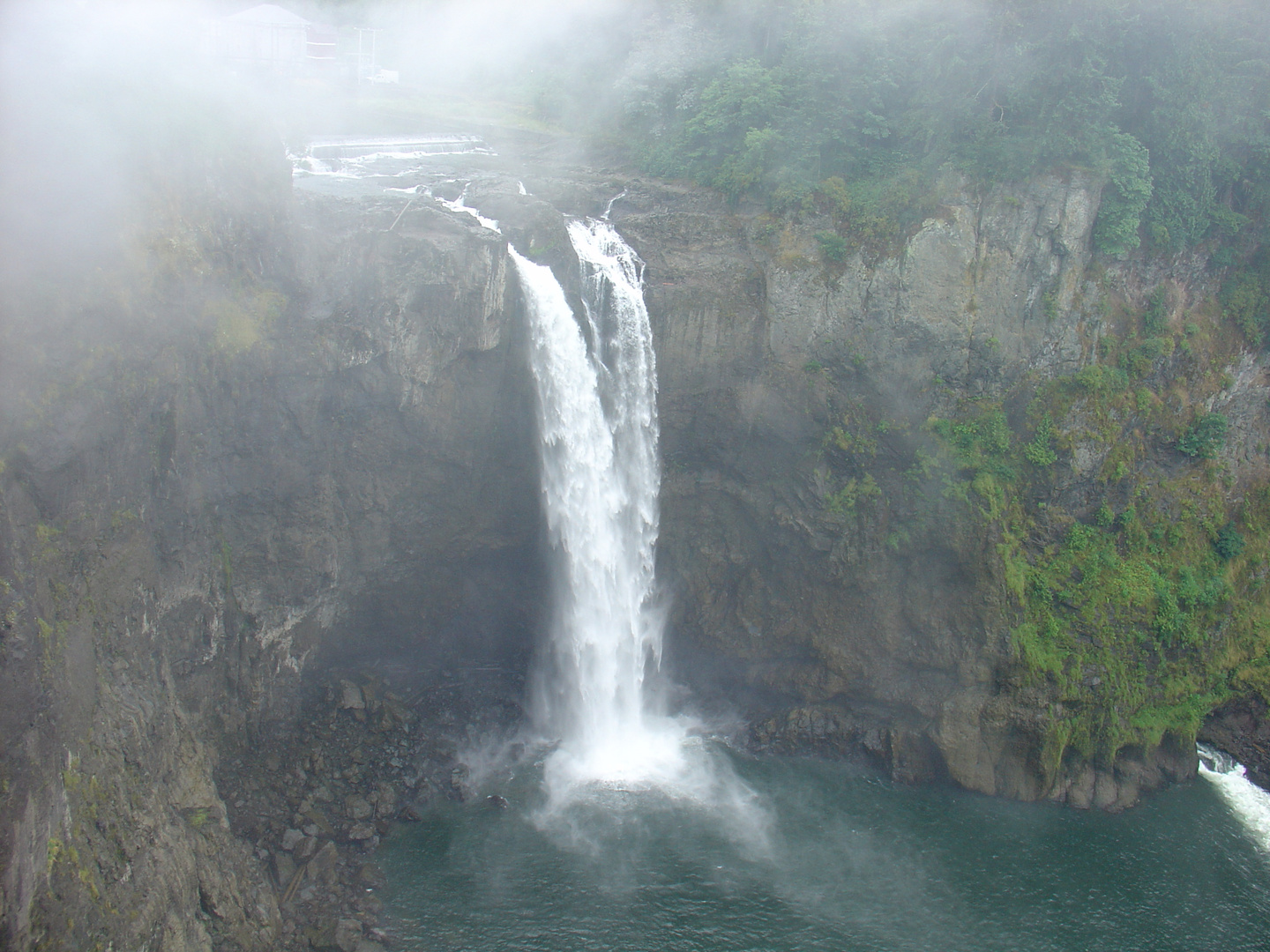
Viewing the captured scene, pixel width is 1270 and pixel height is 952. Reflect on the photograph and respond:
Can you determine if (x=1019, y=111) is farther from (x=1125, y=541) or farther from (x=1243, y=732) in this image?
(x=1243, y=732)

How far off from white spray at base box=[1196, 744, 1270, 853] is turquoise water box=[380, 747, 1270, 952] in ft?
1.57

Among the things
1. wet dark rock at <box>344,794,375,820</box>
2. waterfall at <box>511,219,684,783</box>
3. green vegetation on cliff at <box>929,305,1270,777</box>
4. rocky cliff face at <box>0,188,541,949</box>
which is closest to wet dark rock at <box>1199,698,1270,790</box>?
green vegetation on cliff at <box>929,305,1270,777</box>

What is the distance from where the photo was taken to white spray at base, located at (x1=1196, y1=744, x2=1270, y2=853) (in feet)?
80.9

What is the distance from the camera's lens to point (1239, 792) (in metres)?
26.1

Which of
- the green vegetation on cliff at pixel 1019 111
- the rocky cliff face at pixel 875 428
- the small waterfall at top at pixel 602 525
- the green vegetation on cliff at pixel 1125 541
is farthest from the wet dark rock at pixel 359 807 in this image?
the green vegetation on cliff at pixel 1019 111

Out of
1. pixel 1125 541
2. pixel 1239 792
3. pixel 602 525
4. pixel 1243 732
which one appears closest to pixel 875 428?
pixel 1125 541

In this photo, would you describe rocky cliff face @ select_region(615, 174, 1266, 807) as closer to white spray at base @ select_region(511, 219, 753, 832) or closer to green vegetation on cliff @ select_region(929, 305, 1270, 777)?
green vegetation on cliff @ select_region(929, 305, 1270, 777)

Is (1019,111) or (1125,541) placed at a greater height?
(1019,111)

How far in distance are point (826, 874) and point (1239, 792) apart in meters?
13.2

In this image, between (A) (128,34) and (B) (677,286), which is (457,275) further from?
(A) (128,34)

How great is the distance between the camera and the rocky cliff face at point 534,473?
1978 cm

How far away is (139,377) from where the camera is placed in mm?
18906

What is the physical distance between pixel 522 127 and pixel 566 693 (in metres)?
23.8

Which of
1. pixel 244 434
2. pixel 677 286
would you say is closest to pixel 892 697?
pixel 677 286
